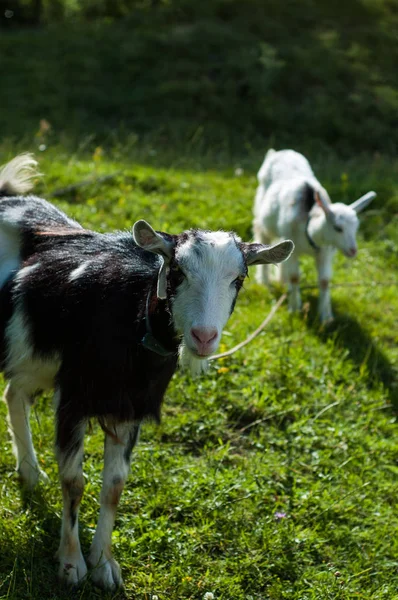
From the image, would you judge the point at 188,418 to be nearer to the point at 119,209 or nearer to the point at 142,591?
the point at 142,591

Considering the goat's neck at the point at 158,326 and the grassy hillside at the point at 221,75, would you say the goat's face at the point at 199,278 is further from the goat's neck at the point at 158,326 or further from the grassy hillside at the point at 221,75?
the grassy hillside at the point at 221,75

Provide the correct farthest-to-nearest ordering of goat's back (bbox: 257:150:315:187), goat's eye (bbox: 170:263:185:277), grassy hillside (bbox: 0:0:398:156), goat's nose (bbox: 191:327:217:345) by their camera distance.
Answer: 1. grassy hillside (bbox: 0:0:398:156)
2. goat's back (bbox: 257:150:315:187)
3. goat's eye (bbox: 170:263:185:277)
4. goat's nose (bbox: 191:327:217:345)

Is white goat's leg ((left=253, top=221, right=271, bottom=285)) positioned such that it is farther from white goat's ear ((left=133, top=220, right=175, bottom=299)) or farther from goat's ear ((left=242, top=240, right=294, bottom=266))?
white goat's ear ((left=133, top=220, right=175, bottom=299))

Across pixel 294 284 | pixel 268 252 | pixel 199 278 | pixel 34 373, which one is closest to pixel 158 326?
pixel 199 278

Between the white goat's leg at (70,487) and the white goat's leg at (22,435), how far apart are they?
542mm

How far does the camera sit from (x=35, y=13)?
19328mm

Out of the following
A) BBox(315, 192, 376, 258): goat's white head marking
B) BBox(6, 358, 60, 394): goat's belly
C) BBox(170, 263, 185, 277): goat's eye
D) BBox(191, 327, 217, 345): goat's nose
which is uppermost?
BBox(170, 263, 185, 277): goat's eye

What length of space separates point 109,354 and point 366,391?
8.34ft

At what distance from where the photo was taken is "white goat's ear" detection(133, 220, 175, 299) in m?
2.92

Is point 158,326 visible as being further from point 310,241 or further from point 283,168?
point 283,168

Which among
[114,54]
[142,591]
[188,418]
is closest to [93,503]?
[142,591]

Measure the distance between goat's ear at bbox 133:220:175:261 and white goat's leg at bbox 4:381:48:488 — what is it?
123 centimetres

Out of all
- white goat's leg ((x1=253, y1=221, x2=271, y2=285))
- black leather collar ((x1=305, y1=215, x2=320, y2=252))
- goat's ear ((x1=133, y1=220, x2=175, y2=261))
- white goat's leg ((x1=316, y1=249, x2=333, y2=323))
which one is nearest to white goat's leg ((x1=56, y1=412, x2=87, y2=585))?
goat's ear ((x1=133, y1=220, x2=175, y2=261))

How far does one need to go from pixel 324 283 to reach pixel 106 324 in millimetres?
3310
